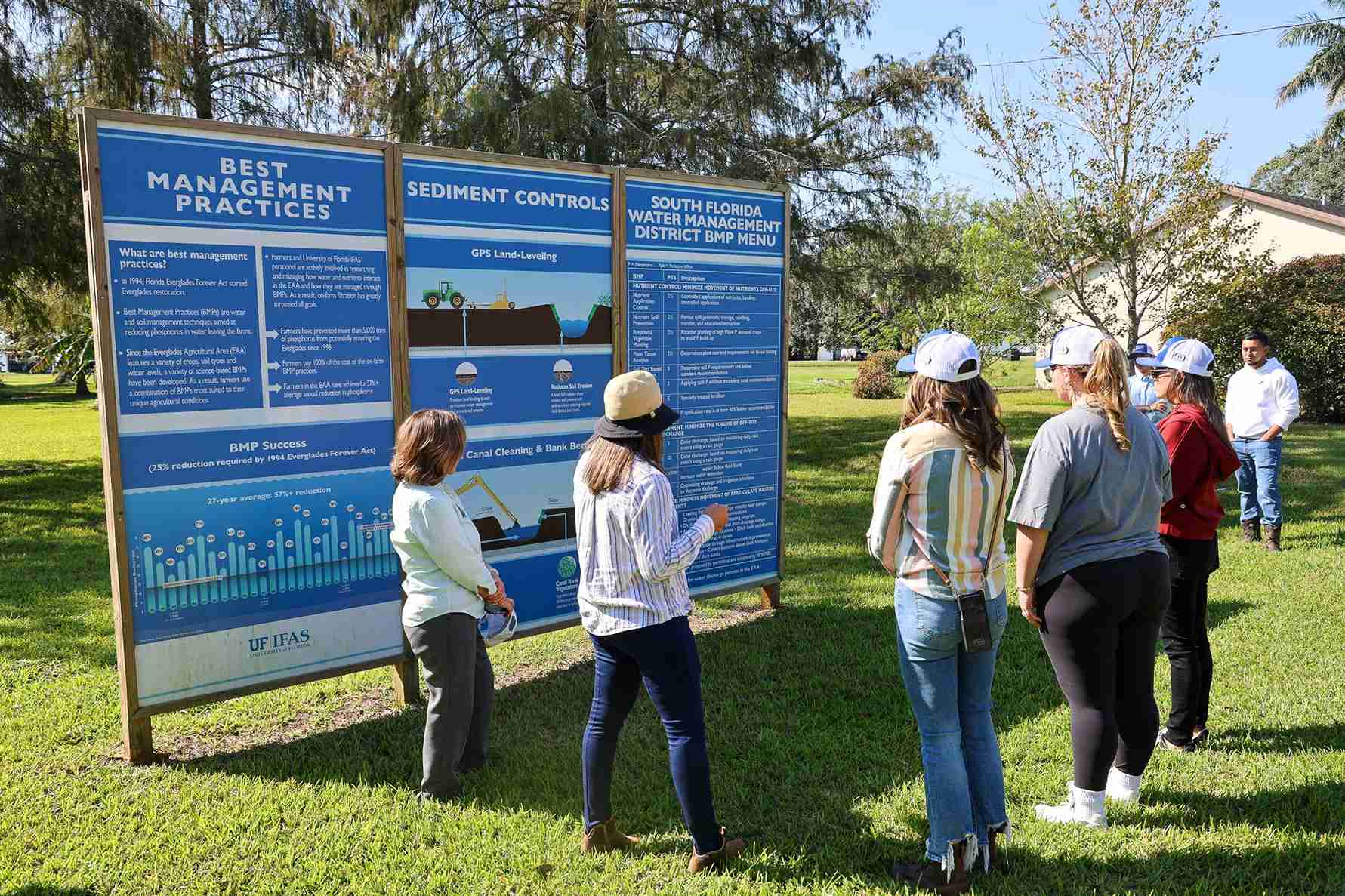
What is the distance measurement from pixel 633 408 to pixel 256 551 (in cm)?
243

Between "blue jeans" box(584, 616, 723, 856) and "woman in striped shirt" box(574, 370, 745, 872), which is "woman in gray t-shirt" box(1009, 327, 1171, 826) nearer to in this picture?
"woman in striped shirt" box(574, 370, 745, 872)

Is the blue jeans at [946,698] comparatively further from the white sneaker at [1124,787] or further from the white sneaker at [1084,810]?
the white sneaker at [1124,787]

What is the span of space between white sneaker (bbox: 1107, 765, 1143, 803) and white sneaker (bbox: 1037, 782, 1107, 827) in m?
0.14

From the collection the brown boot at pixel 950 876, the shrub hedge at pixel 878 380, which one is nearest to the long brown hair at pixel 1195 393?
the brown boot at pixel 950 876

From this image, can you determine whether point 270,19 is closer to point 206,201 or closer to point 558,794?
point 206,201

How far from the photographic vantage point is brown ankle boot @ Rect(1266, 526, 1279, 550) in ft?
29.1

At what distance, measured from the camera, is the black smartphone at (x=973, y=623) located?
3.34 m

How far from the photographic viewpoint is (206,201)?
182 inches

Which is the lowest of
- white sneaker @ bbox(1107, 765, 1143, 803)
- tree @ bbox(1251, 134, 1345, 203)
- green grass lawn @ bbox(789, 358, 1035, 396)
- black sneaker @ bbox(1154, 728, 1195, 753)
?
black sneaker @ bbox(1154, 728, 1195, 753)

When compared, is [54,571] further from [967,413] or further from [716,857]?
[967,413]

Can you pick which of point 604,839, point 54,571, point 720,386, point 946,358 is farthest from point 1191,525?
point 54,571

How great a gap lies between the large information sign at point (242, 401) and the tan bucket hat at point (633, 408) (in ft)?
6.92

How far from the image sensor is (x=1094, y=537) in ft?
12.0

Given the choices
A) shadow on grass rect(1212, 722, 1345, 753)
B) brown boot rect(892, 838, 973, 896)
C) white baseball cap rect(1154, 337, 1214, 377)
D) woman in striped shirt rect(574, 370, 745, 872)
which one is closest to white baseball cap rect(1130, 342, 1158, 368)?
white baseball cap rect(1154, 337, 1214, 377)
